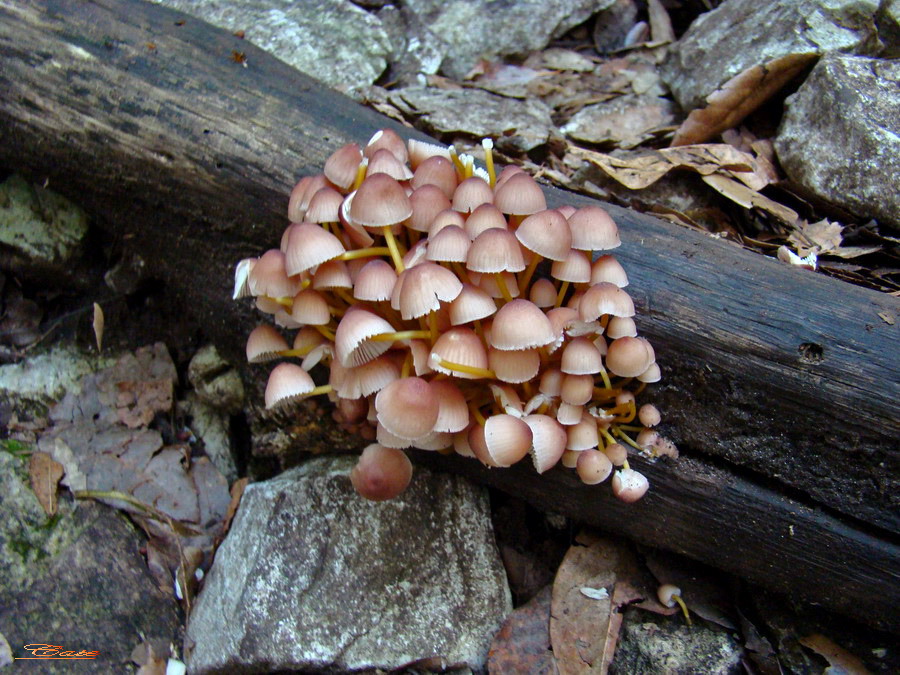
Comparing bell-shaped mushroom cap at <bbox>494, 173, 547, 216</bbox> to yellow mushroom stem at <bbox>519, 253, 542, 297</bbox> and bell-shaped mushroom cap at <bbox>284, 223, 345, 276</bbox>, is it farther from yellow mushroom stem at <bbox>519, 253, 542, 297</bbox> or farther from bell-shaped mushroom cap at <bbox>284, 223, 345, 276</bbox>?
bell-shaped mushroom cap at <bbox>284, 223, 345, 276</bbox>

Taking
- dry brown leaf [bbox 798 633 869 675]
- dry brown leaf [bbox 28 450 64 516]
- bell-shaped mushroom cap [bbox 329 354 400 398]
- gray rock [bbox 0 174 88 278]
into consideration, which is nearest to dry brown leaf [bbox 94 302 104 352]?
gray rock [bbox 0 174 88 278]

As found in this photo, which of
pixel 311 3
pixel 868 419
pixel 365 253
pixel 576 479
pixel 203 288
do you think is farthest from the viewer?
pixel 311 3

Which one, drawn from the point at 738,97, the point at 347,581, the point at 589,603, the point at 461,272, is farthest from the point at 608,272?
the point at 738,97

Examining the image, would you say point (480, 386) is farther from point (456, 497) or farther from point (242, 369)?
point (242, 369)

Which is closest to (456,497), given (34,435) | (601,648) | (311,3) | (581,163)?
(601,648)

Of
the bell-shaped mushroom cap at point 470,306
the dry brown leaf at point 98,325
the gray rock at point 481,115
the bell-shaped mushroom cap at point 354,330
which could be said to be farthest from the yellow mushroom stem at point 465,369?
the dry brown leaf at point 98,325
